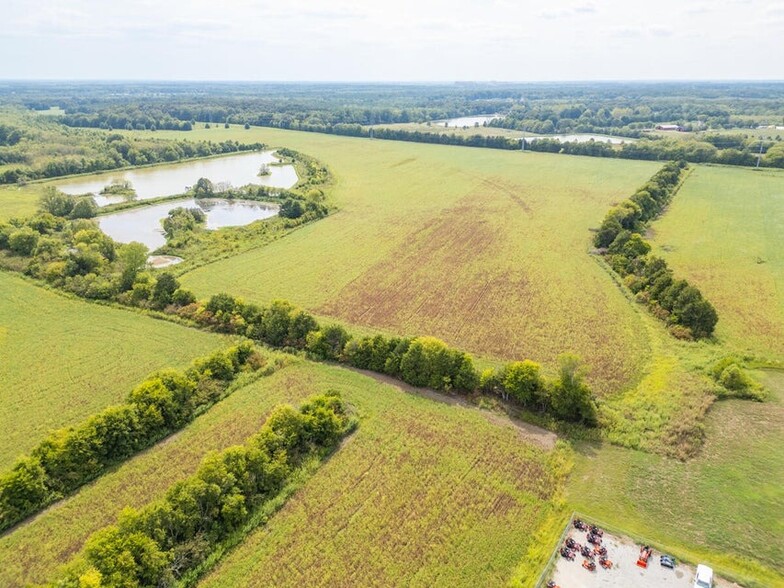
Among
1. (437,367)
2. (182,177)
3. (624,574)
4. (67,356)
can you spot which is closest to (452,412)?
(437,367)

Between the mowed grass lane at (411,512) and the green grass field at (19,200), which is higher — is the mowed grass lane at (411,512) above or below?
below

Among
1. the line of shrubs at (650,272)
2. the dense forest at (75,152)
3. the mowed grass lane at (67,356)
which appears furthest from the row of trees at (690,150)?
the mowed grass lane at (67,356)

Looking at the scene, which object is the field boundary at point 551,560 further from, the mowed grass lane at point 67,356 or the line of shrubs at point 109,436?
the mowed grass lane at point 67,356

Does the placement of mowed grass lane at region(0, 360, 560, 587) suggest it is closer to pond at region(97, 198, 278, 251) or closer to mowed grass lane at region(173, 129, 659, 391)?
mowed grass lane at region(173, 129, 659, 391)

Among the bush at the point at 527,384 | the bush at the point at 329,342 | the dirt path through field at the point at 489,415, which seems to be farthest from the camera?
the bush at the point at 329,342

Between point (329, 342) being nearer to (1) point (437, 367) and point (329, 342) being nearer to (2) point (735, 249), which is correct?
(1) point (437, 367)

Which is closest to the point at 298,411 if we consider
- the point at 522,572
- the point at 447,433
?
the point at 447,433
